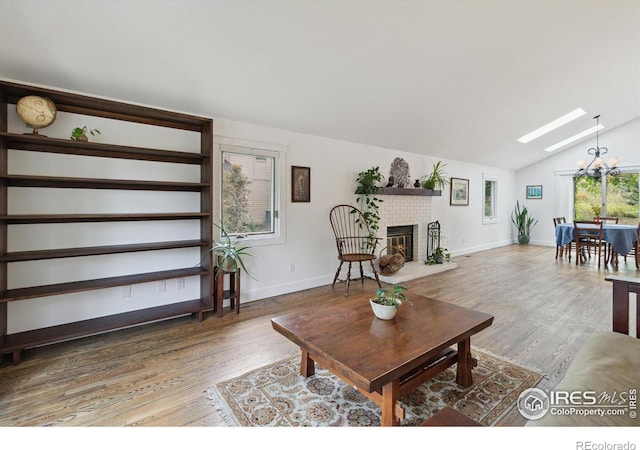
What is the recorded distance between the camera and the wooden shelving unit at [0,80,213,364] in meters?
2.31

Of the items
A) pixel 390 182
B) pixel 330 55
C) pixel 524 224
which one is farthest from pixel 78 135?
pixel 524 224

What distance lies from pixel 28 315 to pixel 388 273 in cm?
410

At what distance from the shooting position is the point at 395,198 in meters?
5.23

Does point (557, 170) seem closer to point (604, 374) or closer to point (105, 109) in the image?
point (604, 374)

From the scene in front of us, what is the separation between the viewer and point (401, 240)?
5.58 m

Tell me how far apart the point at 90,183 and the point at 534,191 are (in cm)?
966

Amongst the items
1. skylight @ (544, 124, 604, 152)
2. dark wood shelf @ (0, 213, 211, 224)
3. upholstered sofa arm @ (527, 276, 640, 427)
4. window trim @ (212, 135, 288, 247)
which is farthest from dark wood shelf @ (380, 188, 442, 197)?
skylight @ (544, 124, 604, 152)

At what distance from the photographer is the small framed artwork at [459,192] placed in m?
6.67

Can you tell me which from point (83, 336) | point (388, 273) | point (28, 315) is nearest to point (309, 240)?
point (388, 273)

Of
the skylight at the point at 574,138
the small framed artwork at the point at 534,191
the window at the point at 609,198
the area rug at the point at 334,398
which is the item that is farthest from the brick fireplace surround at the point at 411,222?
the window at the point at 609,198

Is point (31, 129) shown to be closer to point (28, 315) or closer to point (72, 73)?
point (72, 73)

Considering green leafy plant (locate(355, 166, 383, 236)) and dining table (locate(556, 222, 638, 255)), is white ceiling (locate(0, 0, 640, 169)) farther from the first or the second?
dining table (locate(556, 222, 638, 255))

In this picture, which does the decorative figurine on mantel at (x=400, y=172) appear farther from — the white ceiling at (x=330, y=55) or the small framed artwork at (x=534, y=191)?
the small framed artwork at (x=534, y=191)

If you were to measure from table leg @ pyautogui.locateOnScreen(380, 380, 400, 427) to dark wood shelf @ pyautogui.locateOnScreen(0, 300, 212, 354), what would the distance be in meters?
2.12
